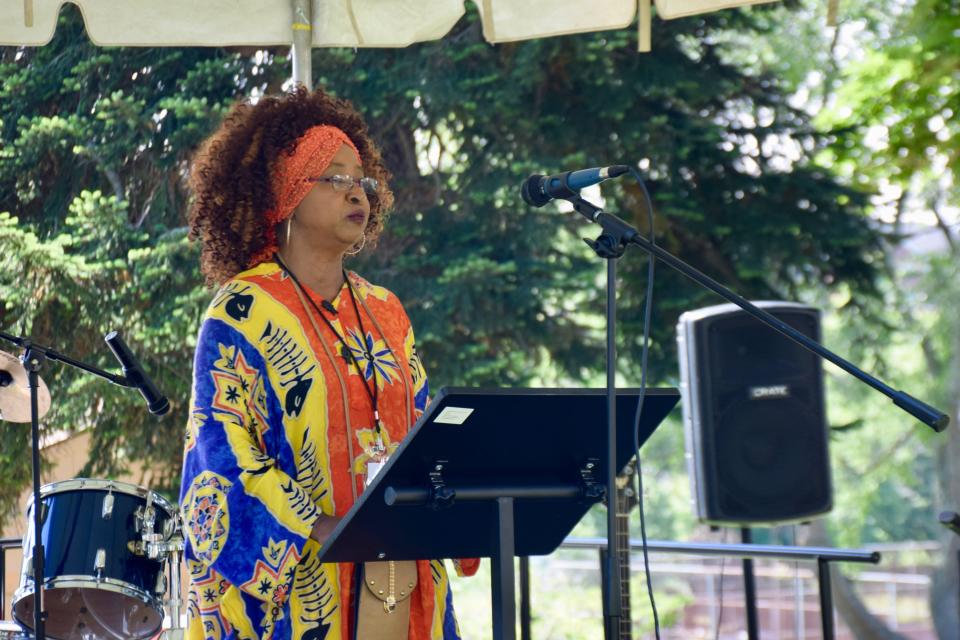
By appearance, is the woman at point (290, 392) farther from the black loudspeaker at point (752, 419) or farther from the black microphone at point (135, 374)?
the black loudspeaker at point (752, 419)

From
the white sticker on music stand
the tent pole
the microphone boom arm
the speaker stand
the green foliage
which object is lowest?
the speaker stand

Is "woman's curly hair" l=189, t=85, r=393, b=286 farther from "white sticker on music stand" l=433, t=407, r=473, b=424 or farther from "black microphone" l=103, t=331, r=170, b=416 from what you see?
"white sticker on music stand" l=433, t=407, r=473, b=424

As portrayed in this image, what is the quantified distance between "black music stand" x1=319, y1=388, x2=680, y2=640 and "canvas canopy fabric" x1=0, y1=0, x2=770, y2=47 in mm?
2000

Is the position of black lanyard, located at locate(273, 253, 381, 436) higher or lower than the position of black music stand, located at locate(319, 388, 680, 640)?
higher

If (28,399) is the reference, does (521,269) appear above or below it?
above

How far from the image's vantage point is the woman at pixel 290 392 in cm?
249

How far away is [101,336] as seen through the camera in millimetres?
6211

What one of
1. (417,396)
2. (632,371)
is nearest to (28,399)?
(417,396)

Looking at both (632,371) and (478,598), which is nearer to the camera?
(632,371)

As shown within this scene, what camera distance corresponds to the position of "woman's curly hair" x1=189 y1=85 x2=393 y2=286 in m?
2.99

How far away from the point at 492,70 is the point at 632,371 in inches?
94.2

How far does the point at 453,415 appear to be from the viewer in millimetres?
2061

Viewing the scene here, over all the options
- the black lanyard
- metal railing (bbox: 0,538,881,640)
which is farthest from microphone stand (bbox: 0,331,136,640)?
the black lanyard

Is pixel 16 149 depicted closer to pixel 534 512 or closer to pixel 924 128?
pixel 534 512
